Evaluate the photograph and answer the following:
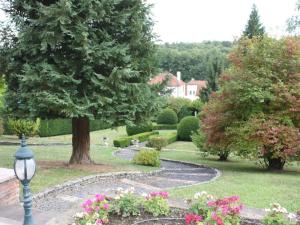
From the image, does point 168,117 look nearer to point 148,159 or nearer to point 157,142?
point 157,142

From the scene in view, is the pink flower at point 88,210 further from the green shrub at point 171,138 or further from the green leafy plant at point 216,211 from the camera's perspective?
the green shrub at point 171,138

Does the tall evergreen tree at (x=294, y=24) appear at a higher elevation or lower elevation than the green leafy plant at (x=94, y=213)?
higher

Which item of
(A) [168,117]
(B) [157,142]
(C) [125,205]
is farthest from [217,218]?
(A) [168,117]

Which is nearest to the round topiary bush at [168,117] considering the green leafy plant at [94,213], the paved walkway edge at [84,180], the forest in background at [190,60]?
the paved walkway edge at [84,180]

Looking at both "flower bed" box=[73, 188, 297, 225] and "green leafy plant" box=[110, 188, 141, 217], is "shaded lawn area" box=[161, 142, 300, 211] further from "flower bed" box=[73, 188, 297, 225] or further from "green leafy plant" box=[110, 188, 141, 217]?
"green leafy plant" box=[110, 188, 141, 217]

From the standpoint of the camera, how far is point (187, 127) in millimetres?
30516

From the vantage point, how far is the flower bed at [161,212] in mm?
5152

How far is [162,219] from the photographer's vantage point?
575 centimetres

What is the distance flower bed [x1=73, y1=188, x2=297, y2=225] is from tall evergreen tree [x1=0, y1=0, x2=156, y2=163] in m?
4.84

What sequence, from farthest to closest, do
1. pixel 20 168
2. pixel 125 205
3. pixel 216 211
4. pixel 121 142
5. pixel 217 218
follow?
pixel 121 142, pixel 125 205, pixel 216 211, pixel 217 218, pixel 20 168

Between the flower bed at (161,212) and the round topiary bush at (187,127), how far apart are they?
24.0 meters

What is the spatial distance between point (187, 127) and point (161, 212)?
2476 cm

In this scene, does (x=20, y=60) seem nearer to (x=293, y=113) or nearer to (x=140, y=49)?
(x=140, y=49)

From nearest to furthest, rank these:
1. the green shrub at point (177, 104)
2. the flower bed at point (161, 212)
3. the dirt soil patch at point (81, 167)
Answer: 1. the flower bed at point (161, 212)
2. the dirt soil patch at point (81, 167)
3. the green shrub at point (177, 104)
